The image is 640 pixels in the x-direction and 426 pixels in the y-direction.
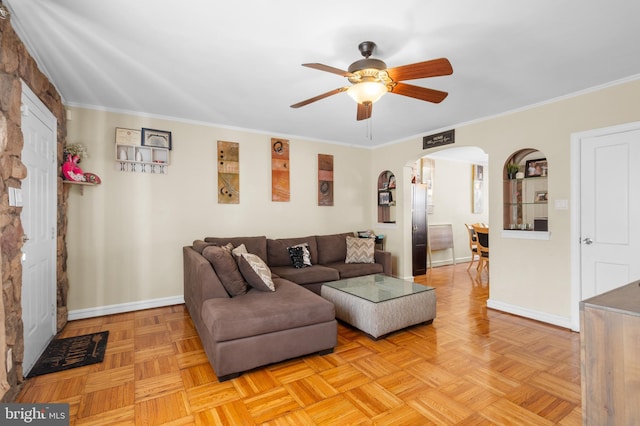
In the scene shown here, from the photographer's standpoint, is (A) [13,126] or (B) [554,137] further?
(B) [554,137]

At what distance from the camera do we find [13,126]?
2021 millimetres

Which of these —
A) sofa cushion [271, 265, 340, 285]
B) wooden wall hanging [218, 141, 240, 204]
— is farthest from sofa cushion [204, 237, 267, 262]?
wooden wall hanging [218, 141, 240, 204]

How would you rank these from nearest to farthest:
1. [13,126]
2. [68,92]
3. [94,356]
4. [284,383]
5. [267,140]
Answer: [13,126] → [284,383] → [94,356] → [68,92] → [267,140]

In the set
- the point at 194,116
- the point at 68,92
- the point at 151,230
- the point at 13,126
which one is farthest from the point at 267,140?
the point at 13,126

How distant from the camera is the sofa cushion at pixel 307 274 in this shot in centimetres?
398

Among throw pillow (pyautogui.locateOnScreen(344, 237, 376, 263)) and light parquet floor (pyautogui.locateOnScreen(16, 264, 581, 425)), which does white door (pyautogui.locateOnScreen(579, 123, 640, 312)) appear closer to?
light parquet floor (pyautogui.locateOnScreen(16, 264, 581, 425))

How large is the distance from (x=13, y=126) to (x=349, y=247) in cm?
392

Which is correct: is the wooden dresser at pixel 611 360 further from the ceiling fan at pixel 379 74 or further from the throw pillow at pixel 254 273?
the throw pillow at pixel 254 273

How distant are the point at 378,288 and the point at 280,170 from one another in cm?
246

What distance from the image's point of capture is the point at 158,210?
13.3ft

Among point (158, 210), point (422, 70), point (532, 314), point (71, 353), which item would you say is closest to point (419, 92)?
point (422, 70)

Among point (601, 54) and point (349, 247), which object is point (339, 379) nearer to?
point (349, 247)

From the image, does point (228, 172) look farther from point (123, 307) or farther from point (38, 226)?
point (38, 226)

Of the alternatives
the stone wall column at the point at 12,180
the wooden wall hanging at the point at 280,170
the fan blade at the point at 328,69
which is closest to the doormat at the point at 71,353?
the stone wall column at the point at 12,180
